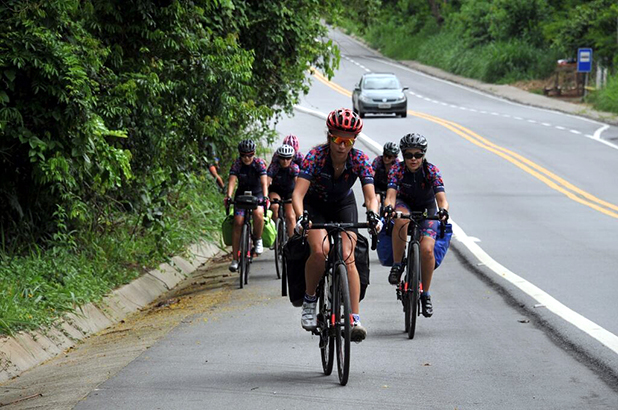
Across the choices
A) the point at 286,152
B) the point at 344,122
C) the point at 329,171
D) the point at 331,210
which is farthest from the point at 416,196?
the point at 286,152

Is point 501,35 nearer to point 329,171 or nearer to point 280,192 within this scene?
point 280,192

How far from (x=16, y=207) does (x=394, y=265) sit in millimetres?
4090

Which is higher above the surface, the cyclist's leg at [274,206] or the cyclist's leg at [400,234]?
the cyclist's leg at [400,234]

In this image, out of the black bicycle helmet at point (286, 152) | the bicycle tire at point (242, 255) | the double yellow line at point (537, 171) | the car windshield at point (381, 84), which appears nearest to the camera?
the bicycle tire at point (242, 255)

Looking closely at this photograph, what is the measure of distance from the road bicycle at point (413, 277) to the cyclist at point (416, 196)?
10cm

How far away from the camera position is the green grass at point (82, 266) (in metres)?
10.6

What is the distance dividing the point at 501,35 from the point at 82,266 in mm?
53243

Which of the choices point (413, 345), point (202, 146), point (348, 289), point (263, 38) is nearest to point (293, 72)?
point (263, 38)

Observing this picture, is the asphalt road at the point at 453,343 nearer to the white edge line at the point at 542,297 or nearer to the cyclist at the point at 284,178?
the white edge line at the point at 542,297

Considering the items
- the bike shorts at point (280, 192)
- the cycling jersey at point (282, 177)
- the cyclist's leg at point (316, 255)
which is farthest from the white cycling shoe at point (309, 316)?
the bike shorts at point (280, 192)

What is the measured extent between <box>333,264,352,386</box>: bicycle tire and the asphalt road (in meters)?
0.14

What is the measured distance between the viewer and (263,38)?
21.3 m

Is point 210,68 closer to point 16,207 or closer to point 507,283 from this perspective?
point 16,207

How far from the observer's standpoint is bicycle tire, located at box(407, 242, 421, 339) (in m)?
9.84
